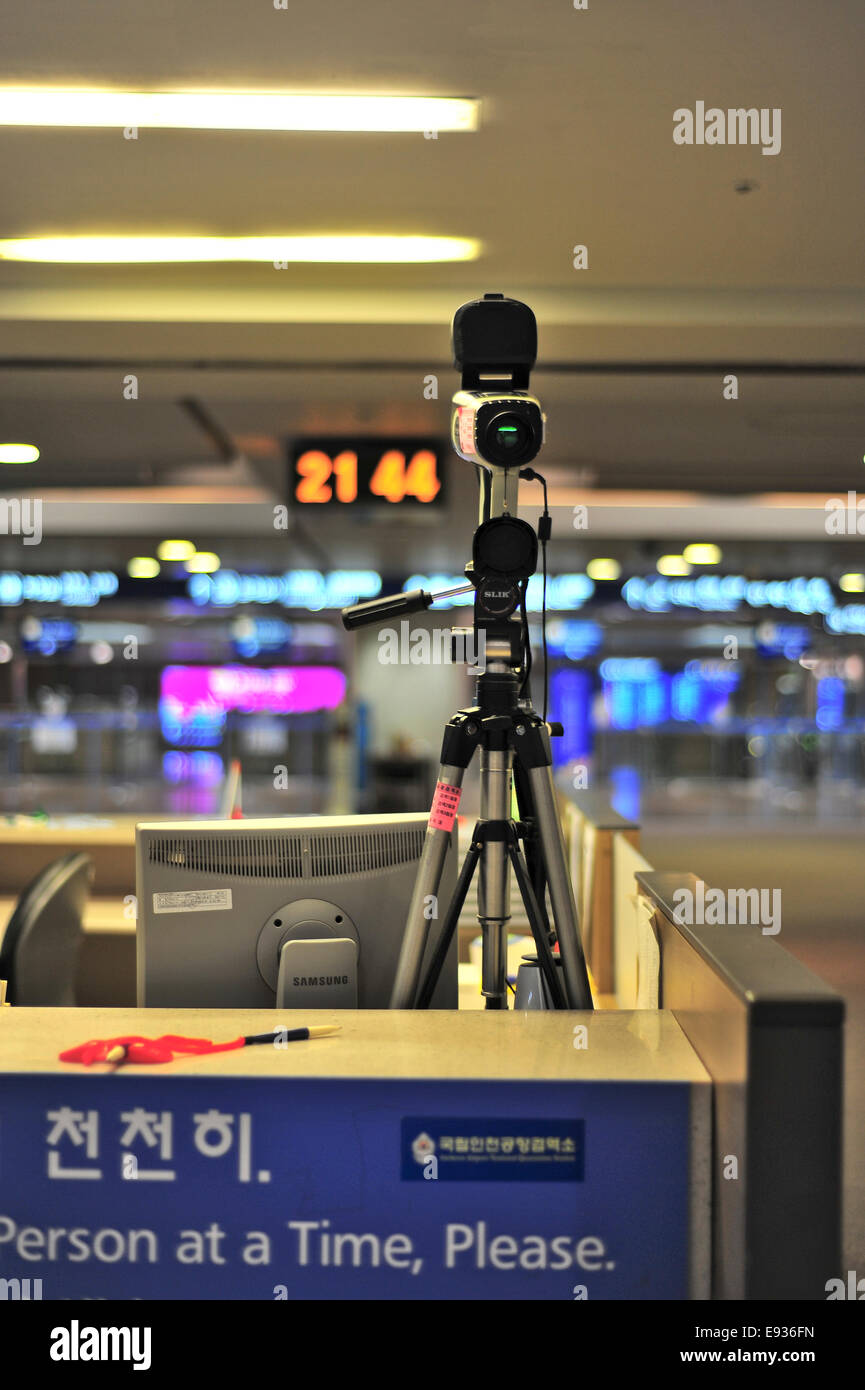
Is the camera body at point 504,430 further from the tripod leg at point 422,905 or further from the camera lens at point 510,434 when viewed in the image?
the tripod leg at point 422,905

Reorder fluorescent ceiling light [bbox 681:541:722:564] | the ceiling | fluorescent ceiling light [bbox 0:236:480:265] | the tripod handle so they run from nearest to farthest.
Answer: the tripod handle, the ceiling, fluorescent ceiling light [bbox 0:236:480:265], fluorescent ceiling light [bbox 681:541:722:564]

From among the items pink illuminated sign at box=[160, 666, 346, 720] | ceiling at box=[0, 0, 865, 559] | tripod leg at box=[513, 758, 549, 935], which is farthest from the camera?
pink illuminated sign at box=[160, 666, 346, 720]

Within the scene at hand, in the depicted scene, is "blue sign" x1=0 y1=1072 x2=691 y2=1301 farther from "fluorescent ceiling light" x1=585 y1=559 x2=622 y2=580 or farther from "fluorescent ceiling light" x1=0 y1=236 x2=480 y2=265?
"fluorescent ceiling light" x1=585 y1=559 x2=622 y2=580

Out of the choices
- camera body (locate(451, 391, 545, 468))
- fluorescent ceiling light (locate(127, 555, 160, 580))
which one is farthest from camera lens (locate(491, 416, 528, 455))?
fluorescent ceiling light (locate(127, 555, 160, 580))

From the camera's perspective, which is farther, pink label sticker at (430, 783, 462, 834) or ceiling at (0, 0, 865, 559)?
ceiling at (0, 0, 865, 559)

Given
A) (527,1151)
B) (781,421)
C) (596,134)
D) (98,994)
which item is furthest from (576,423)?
(527,1151)

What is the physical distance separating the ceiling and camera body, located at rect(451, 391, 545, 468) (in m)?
1.14

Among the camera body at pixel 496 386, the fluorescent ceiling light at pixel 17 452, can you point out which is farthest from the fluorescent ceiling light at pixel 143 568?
the camera body at pixel 496 386

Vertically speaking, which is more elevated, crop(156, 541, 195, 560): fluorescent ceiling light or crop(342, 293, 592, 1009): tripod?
crop(156, 541, 195, 560): fluorescent ceiling light

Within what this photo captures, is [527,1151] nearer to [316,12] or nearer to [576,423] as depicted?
[316,12]

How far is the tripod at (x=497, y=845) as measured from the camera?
1666mm

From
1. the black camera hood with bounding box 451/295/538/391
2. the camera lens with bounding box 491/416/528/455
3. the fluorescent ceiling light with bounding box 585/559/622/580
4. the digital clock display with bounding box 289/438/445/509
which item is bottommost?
the camera lens with bounding box 491/416/528/455

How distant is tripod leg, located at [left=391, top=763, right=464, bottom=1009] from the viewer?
1.65m

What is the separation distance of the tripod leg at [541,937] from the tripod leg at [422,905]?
0.40 feet
